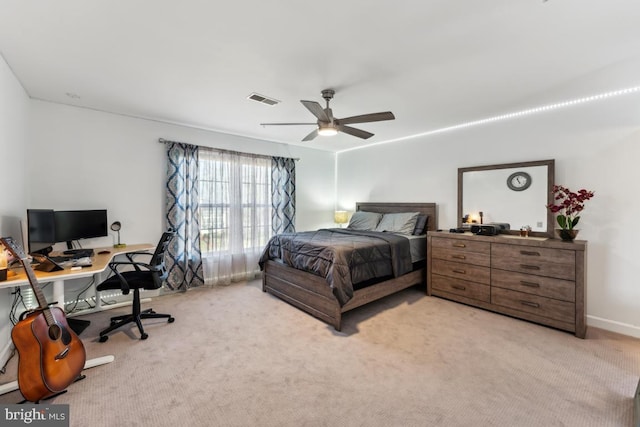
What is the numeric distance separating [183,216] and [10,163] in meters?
1.84

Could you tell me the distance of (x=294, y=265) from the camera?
11.2 feet

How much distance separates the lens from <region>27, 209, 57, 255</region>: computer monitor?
2516 mm

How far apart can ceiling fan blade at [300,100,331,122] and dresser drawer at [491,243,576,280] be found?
2.53 metres

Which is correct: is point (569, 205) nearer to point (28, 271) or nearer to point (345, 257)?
point (345, 257)

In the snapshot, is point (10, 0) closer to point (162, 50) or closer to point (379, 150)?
point (162, 50)

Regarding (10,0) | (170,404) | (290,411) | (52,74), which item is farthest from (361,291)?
(52,74)

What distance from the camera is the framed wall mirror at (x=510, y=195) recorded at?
3.29 meters

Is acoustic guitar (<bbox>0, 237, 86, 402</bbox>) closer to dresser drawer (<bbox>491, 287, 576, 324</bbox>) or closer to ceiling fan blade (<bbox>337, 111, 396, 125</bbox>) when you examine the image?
ceiling fan blade (<bbox>337, 111, 396, 125</bbox>)

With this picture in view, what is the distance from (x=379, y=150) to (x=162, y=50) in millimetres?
3960

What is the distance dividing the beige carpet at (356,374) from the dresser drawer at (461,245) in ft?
2.62

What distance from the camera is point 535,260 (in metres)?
2.98

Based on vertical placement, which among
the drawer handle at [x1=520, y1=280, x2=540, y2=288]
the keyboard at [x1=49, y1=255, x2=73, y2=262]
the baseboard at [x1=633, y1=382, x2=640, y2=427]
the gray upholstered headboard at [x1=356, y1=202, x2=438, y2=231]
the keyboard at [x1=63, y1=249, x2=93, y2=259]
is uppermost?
the gray upholstered headboard at [x1=356, y1=202, x2=438, y2=231]

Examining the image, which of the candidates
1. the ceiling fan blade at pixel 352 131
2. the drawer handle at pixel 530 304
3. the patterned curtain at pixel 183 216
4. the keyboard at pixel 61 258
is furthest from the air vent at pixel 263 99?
the drawer handle at pixel 530 304

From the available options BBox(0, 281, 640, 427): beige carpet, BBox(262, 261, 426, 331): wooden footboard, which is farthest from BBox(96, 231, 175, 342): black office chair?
BBox(262, 261, 426, 331): wooden footboard
